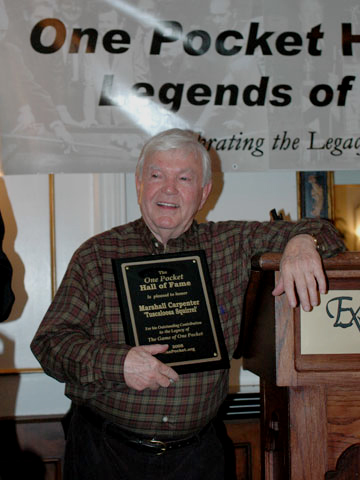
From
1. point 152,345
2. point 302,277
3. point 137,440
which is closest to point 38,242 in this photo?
point 137,440

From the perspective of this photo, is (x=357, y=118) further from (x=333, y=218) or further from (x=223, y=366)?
(x=223, y=366)

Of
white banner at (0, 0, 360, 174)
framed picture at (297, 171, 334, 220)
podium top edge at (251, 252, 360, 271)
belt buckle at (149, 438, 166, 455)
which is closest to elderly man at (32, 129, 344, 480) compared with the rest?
belt buckle at (149, 438, 166, 455)

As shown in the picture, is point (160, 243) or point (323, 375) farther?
point (160, 243)

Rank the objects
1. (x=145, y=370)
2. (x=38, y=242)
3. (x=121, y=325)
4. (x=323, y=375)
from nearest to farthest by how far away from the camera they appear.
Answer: (x=323, y=375) < (x=145, y=370) < (x=121, y=325) < (x=38, y=242)

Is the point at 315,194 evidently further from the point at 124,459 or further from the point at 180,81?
the point at 124,459

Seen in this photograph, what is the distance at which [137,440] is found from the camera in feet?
5.18

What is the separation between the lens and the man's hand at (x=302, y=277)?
118 cm

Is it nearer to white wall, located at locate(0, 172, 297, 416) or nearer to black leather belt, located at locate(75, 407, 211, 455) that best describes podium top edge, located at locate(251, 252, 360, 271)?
black leather belt, located at locate(75, 407, 211, 455)

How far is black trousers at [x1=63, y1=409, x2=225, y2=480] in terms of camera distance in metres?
1.57

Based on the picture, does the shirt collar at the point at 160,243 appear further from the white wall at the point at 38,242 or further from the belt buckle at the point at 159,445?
the white wall at the point at 38,242

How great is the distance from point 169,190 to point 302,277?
583mm

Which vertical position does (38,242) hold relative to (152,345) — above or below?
above

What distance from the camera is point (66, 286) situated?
1.57m

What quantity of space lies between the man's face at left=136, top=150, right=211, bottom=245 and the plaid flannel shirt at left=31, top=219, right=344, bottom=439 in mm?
65
